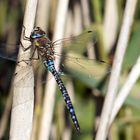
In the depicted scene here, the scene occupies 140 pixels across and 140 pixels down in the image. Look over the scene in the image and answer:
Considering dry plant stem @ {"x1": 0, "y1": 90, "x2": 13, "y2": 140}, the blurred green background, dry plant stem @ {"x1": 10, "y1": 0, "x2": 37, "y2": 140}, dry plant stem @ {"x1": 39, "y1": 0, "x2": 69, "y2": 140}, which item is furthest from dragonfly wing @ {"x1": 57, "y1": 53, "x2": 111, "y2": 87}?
→ dry plant stem @ {"x1": 10, "y1": 0, "x2": 37, "y2": 140}

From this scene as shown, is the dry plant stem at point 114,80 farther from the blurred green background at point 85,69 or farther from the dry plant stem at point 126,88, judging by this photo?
the blurred green background at point 85,69

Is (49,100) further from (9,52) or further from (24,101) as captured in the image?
(24,101)

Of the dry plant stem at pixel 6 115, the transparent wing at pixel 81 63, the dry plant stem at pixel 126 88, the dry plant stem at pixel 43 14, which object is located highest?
the dry plant stem at pixel 43 14

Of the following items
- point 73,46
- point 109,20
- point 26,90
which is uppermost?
point 109,20

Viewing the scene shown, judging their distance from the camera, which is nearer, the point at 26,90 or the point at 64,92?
the point at 26,90

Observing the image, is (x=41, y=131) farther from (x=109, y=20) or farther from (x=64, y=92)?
(x=109, y=20)

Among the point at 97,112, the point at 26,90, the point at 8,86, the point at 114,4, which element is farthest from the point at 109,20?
the point at 26,90

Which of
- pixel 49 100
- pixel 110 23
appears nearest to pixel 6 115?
pixel 49 100

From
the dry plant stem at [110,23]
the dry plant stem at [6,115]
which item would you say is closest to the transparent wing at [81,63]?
the dry plant stem at [110,23]
